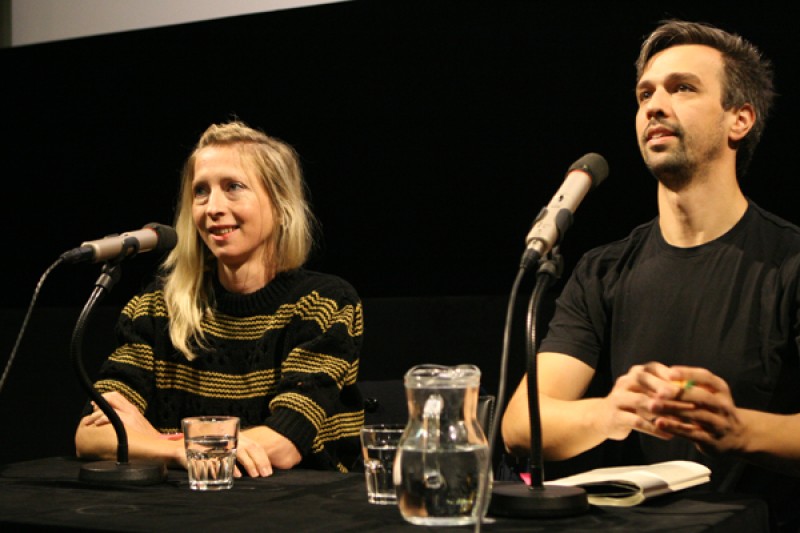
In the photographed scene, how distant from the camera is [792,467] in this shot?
76.8 inches

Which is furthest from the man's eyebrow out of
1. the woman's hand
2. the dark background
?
the woman's hand

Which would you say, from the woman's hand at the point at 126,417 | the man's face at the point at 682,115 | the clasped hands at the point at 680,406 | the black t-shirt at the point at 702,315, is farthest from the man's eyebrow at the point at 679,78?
the woman's hand at the point at 126,417

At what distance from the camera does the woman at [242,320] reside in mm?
2480

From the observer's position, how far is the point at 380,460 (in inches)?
64.1

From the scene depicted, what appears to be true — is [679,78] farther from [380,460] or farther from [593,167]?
[380,460]

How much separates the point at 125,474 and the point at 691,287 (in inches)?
47.9

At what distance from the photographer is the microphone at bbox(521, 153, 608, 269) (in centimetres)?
146

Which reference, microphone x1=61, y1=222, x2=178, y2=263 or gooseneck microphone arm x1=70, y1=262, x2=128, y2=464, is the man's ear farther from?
gooseneck microphone arm x1=70, y1=262, x2=128, y2=464

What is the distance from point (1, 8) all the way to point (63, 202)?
Answer: 75 centimetres

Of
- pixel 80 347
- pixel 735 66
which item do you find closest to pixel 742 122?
pixel 735 66

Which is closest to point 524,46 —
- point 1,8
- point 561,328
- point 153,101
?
point 561,328

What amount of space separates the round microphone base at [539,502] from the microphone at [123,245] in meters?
0.82

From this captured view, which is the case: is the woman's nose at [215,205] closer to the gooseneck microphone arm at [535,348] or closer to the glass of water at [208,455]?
the glass of water at [208,455]

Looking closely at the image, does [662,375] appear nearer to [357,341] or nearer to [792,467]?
[792,467]
